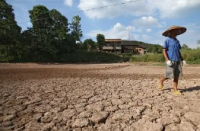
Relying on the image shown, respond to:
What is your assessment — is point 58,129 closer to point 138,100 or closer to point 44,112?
Answer: point 44,112

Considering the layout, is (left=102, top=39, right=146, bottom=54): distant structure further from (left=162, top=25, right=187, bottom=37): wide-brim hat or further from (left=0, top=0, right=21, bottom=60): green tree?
(left=162, top=25, right=187, bottom=37): wide-brim hat

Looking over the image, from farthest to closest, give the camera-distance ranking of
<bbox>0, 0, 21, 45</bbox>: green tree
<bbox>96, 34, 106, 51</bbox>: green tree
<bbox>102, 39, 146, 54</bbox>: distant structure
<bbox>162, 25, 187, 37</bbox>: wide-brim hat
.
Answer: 1. <bbox>102, 39, 146, 54</bbox>: distant structure
2. <bbox>96, 34, 106, 51</bbox>: green tree
3. <bbox>0, 0, 21, 45</bbox>: green tree
4. <bbox>162, 25, 187, 37</bbox>: wide-brim hat

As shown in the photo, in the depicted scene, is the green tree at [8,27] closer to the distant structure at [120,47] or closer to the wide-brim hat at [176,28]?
the wide-brim hat at [176,28]

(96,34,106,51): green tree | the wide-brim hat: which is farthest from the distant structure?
the wide-brim hat

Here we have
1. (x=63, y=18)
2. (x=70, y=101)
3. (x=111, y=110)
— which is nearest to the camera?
(x=111, y=110)

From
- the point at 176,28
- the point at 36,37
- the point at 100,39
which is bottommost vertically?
the point at 176,28

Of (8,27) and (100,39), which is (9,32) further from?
(100,39)

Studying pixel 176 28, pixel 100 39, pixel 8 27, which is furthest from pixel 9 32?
pixel 100 39

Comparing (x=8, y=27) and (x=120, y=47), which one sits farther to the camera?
(x=120, y=47)

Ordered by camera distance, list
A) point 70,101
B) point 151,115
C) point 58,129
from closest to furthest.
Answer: point 58,129 → point 151,115 → point 70,101

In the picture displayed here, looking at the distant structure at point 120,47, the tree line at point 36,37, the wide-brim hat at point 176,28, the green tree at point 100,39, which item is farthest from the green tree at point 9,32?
the distant structure at point 120,47

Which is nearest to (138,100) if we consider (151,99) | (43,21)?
(151,99)

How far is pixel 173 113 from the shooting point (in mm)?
2693

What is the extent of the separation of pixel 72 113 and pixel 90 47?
152 ft
